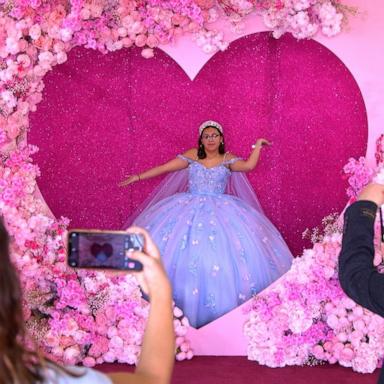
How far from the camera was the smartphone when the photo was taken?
1120 mm

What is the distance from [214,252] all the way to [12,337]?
2987 millimetres

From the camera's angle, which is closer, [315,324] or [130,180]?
[315,324]

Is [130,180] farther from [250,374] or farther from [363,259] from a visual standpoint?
[363,259]

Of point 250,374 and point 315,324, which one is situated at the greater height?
point 315,324

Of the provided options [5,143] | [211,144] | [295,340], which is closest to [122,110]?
[211,144]

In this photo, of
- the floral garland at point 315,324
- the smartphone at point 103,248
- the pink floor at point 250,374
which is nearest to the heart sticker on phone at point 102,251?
the smartphone at point 103,248

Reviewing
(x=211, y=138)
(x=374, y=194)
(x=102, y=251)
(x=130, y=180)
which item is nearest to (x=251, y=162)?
(x=211, y=138)

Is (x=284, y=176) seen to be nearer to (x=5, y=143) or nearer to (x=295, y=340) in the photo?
(x=295, y=340)

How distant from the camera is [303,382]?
334 centimetres

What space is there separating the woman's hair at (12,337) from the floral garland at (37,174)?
256cm

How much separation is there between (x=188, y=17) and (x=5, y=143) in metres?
1.17

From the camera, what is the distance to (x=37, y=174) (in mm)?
3688

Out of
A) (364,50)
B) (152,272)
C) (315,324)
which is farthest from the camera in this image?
(364,50)

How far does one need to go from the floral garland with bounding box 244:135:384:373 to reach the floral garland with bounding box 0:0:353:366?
0.41 m
